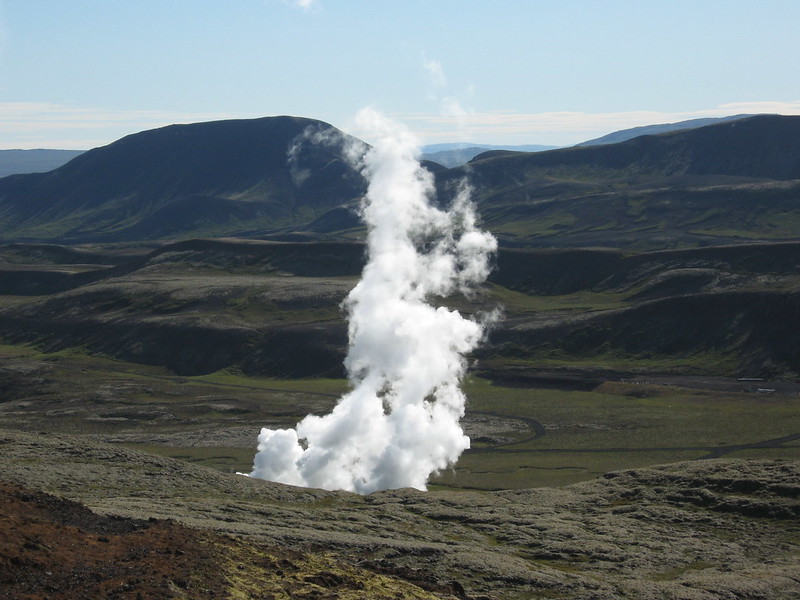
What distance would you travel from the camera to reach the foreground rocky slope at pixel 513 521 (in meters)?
56.9

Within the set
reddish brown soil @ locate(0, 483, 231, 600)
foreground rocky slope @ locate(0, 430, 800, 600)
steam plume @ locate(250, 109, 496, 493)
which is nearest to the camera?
reddish brown soil @ locate(0, 483, 231, 600)

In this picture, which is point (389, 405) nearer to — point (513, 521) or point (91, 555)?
point (513, 521)

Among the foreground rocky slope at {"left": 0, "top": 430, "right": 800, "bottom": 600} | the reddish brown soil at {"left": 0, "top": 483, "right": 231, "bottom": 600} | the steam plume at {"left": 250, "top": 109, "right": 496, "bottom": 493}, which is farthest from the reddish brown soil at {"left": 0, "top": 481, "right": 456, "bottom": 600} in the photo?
the steam plume at {"left": 250, "top": 109, "right": 496, "bottom": 493}

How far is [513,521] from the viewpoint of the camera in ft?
242

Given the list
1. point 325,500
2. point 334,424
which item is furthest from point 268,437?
point 325,500

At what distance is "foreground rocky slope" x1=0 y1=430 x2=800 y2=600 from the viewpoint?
187 feet

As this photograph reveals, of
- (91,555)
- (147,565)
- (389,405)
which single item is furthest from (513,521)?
(389,405)

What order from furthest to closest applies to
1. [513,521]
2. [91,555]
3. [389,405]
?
[389,405]
[513,521]
[91,555]

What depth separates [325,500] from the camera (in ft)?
263

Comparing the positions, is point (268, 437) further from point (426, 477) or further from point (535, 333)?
point (535, 333)

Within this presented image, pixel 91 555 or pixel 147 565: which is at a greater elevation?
pixel 91 555

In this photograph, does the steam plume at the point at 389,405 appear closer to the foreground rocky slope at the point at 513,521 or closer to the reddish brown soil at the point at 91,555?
the foreground rocky slope at the point at 513,521

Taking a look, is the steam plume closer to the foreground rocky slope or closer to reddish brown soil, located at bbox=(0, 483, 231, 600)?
the foreground rocky slope

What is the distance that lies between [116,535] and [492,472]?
6288cm
